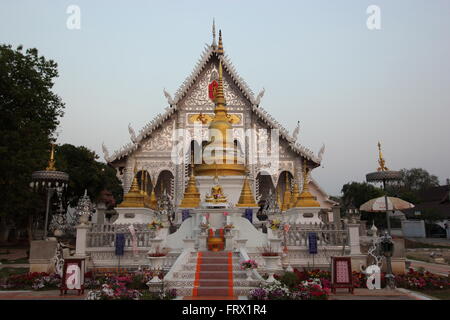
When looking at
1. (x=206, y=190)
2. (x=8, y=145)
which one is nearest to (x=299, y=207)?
(x=206, y=190)

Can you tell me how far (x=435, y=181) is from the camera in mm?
54281

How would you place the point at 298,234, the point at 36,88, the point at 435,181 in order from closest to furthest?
the point at 298,234
the point at 36,88
the point at 435,181

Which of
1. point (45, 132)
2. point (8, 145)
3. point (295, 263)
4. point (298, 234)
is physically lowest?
point (295, 263)

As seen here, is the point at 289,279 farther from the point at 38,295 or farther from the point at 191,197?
the point at 191,197

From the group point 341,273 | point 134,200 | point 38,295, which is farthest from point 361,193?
point 38,295

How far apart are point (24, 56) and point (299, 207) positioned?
12667mm

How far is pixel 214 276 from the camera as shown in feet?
23.2

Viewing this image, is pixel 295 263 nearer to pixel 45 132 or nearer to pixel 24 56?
pixel 45 132

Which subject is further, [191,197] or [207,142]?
[207,142]

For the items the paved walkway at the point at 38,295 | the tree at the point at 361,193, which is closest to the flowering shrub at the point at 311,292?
the paved walkway at the point at 38,295

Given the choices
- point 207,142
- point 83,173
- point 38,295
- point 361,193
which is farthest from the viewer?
point 361,193

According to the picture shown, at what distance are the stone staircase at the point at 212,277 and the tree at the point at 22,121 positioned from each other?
9153 millimetres

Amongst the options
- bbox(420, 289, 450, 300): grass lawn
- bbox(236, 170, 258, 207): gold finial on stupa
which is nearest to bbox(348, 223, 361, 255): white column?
bbox(420, 289, 450, 300): grass lawn

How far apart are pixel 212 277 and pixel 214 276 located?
7cm
